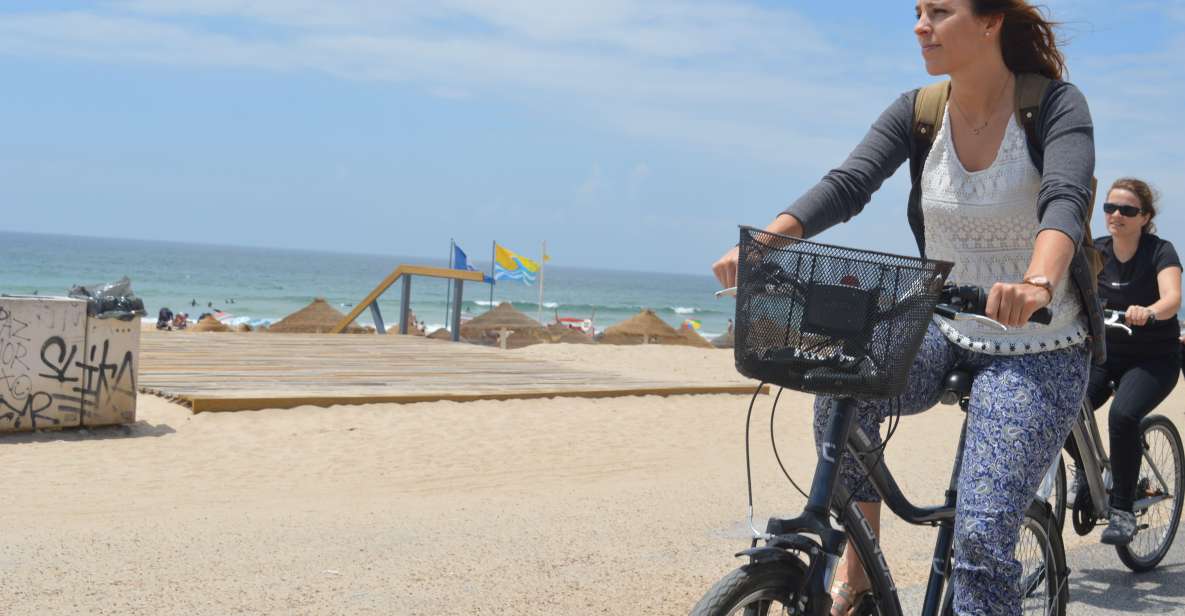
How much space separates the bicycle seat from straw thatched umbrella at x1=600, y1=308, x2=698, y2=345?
20.0m

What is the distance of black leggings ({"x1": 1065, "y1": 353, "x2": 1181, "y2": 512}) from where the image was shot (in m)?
4.72

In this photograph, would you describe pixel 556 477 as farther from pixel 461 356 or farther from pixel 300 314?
pixel 300 314

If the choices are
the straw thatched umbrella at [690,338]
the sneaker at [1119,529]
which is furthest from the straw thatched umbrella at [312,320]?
→ the sneaker at [1119,529]

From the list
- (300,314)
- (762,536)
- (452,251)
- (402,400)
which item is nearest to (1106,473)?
(762,536)

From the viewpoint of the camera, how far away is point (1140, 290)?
510 centimetres

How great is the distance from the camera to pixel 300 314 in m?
19.6

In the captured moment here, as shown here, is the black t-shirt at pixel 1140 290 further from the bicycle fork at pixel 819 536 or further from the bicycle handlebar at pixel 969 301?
the bicycle fork at pixel 819 536

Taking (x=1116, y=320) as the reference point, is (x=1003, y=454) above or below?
below

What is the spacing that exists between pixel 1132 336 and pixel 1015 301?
3.01 metres

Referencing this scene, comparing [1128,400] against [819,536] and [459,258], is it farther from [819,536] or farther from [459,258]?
[459,258]

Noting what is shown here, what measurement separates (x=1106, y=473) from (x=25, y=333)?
21.8 ft

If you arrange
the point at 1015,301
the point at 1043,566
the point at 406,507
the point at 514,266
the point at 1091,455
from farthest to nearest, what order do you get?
the point at 514,266 → the point at 406,507 → the point at 1091,455 → the point at 1043,566 → the point at 1015,301

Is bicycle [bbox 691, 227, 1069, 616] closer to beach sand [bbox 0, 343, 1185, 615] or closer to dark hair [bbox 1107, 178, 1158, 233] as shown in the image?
beach sand [bbox 0, 343, 1185, 615]

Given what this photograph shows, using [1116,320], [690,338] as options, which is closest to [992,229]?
[1116,320]
